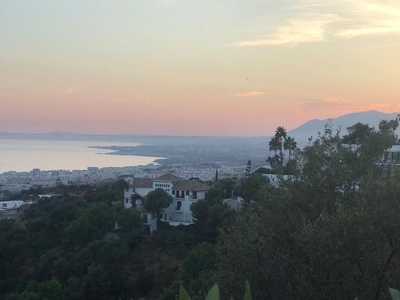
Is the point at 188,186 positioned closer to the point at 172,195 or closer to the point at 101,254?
the point at 172,195

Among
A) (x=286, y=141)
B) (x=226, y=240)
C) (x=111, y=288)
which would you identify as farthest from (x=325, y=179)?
(x=286, y=141)

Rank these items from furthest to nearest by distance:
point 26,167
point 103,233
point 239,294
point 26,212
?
point 26,167 < point 26,212 < point 103,233 < point 239,294

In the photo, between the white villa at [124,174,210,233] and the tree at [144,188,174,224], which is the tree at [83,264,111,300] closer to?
the white villa at [124,174,210,233]

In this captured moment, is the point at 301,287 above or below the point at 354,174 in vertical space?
below

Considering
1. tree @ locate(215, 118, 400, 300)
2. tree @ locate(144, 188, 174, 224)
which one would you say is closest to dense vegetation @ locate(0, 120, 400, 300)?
tree @ locate(215, 118, 400, 300)

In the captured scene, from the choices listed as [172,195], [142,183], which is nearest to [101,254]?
[172,195]

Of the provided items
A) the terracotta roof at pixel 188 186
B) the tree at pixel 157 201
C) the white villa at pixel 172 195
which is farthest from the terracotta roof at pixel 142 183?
the tree at pixel 157 201

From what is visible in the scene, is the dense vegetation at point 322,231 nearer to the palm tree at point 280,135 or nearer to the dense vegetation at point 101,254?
the dense vegetation at point 101,254

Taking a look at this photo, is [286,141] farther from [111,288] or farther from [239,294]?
[239,294]
